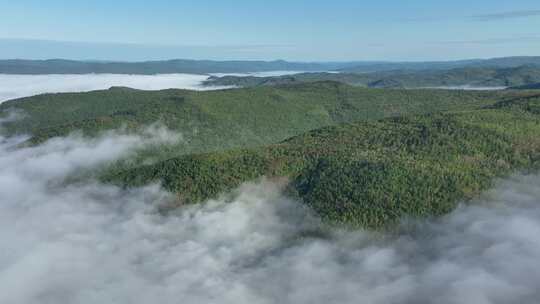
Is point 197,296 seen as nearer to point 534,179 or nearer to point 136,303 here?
point 136,303

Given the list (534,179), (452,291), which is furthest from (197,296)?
(534,179)

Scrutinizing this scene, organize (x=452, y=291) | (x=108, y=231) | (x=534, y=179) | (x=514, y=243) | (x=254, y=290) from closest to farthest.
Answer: (x=452, y=291) → (x=514, y=243) → (x=254, y=290) → (x=534, y=179) → (x=108, y=231)

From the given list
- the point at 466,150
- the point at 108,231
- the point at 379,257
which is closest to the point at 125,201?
the point at 108,231

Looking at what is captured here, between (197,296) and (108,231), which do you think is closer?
(197,296)

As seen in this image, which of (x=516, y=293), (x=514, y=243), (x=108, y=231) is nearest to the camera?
(x=516, y=293)

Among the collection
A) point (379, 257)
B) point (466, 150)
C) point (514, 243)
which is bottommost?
point (379, 257)

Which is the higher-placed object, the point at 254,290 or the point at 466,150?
the point at 466,150

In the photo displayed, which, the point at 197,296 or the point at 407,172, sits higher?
the point at 407,172

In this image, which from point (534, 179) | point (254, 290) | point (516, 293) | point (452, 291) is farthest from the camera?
point (534, 179)

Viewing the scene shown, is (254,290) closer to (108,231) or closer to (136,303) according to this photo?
(136,303)
